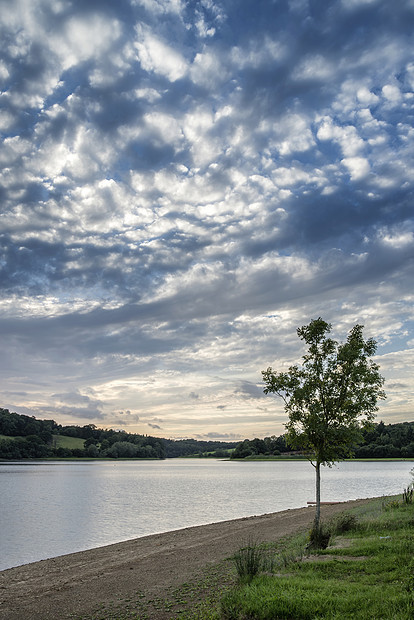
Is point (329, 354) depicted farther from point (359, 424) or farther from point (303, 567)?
point (303, 567)

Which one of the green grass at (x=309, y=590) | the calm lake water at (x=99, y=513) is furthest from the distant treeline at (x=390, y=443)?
the green grass at (x=309, y=590)

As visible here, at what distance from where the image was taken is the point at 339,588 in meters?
9.38

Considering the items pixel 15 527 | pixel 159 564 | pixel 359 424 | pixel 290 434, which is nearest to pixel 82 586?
pixel 159 564

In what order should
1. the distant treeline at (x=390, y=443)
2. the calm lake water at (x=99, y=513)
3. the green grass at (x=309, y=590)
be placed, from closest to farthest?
1. the green grass at (x=309, y=590)
2. the calm lake water at (x=99, y=513)
3. the distant treeline at (x=390, y=443)

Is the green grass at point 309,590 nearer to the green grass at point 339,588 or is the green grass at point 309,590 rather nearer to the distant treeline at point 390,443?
the green grass at point 339,588

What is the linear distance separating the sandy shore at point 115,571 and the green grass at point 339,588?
4469 mm

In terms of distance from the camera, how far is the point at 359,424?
17.8 m

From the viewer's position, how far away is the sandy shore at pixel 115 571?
12938 mm

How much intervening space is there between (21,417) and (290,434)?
204243mm

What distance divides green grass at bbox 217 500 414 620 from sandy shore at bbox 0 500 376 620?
4469mm

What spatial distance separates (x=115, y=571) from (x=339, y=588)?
1025 cm

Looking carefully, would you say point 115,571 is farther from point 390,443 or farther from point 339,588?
point 390,443

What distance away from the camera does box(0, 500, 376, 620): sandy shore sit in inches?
509

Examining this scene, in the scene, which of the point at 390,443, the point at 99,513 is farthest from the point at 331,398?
the point at 390,443
